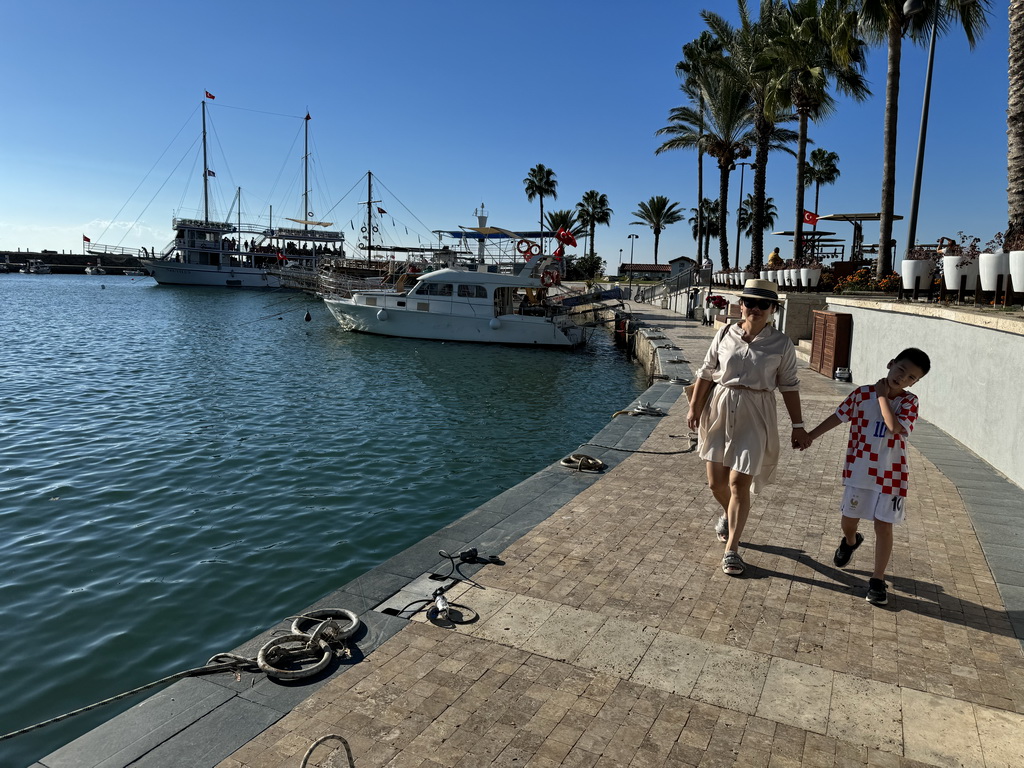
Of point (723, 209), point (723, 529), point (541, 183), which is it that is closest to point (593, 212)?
point (541, 183)

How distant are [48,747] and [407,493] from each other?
5013 mm

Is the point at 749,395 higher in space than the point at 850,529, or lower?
higher

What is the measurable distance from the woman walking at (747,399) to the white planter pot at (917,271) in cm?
861

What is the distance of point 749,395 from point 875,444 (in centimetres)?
81

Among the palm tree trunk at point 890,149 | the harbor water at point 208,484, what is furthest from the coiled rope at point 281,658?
the palm tree trunk at point 890,149

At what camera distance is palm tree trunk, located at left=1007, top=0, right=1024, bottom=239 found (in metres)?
9.84

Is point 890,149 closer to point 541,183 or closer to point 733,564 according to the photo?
point 733,564

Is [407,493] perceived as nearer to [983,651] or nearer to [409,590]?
[409,590]

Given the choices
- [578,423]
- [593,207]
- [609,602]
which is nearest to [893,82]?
[578,423]

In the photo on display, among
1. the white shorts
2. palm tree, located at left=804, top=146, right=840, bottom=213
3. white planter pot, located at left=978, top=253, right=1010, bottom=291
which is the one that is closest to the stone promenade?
the white shorts

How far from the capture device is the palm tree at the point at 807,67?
20798 millimetres

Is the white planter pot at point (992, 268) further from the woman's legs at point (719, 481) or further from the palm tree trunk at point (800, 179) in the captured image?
the palm tree trunk at point (800, 179)

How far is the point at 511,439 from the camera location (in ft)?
38.8

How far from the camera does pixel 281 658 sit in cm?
366
